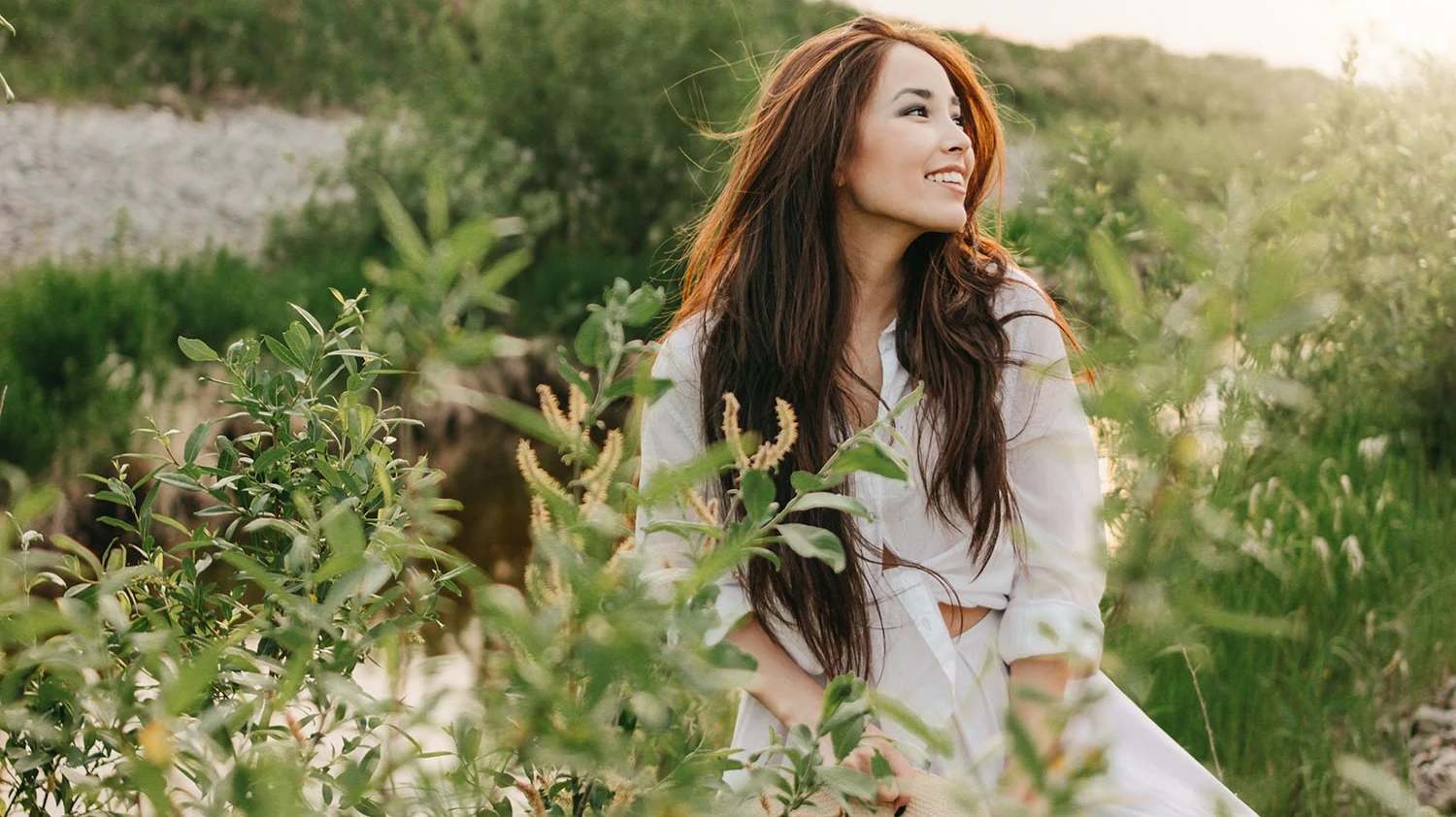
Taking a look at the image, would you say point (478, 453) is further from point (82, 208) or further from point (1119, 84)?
point (1119, 84)

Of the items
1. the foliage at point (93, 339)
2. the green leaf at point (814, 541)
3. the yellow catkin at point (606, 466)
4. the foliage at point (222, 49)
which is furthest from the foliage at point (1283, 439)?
the foliage at point (222, 49)

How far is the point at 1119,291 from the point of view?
0.50 m

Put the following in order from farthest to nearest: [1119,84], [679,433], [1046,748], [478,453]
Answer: [1119,84], [478,453], [679,433], [1046,748]

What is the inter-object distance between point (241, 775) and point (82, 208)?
9.64 m

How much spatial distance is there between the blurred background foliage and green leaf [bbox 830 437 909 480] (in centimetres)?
9

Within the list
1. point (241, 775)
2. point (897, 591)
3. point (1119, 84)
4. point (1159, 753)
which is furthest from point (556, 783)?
point (1119, 84)

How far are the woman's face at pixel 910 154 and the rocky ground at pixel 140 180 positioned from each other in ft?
20.1

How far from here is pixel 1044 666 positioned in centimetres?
171

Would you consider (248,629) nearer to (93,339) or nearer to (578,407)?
(578,407)

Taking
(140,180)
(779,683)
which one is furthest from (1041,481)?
(140,180)

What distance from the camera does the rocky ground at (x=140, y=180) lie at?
870cm

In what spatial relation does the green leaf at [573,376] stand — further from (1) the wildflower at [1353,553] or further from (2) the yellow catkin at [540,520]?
(1) the wildflower at [1353,553]

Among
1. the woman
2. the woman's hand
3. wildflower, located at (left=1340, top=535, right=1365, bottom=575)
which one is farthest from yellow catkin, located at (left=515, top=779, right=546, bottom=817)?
wildflower, located at (left=1340, top=535, right=1365, bottom=575)

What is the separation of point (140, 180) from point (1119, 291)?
10890mm
